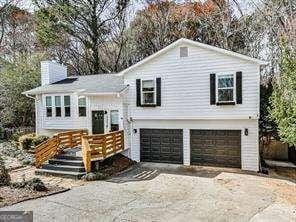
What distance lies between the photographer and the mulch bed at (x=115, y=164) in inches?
635

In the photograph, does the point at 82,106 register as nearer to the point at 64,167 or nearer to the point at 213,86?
the point at 64,167

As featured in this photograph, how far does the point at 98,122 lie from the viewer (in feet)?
65.4

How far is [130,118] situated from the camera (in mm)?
18859

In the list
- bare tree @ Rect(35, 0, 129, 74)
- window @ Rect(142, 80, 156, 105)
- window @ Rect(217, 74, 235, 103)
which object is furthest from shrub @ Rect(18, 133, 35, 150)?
window @ Rect(217, 74, 235, 103)

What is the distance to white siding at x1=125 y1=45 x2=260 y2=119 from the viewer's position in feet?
53.0

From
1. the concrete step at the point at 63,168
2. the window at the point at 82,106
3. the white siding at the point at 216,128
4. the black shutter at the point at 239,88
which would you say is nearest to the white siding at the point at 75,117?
the window at the point at 82,106

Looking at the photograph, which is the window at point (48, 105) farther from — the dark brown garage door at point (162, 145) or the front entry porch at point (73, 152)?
the dark brown garage door at point (162, 145)

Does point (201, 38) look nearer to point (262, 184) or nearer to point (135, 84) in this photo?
point (135, 84)

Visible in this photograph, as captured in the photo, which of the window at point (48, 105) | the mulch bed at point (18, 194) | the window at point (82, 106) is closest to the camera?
the mulch bed at point (18, 194)

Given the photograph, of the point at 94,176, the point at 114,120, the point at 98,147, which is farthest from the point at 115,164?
the point at 114,120

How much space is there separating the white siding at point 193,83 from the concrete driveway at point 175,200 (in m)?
3.42

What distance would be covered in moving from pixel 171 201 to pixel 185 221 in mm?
2033

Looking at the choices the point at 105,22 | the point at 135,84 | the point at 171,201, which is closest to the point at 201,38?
the point at 105,22

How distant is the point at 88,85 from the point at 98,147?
6.80 m
